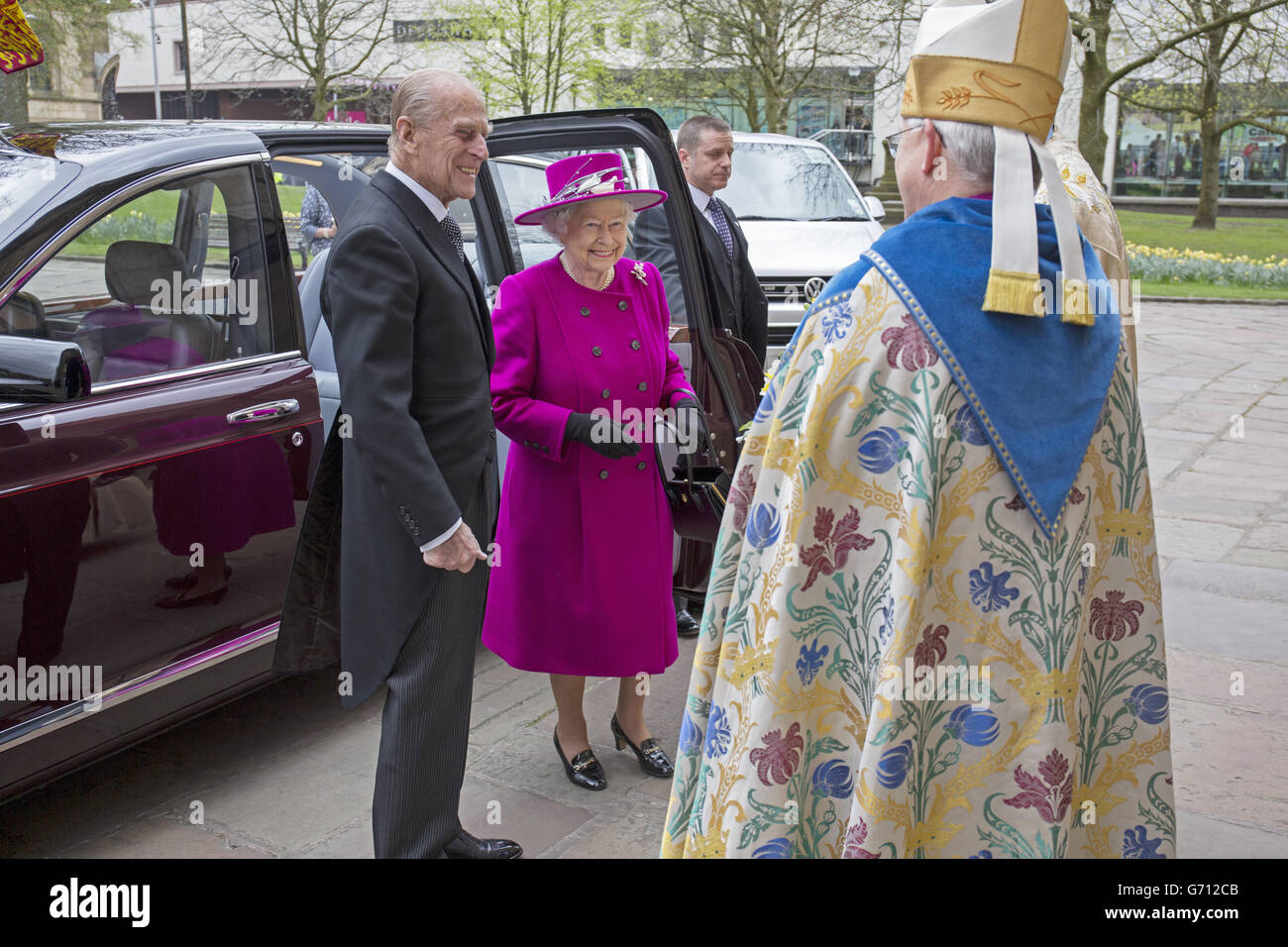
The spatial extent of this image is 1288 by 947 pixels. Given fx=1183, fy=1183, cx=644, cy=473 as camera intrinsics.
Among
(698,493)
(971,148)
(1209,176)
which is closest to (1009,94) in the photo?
(971,148)

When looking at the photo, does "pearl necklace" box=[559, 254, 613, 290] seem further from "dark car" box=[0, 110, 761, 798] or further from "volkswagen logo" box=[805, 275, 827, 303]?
"volkswagen logo" box=[805, 275, 827, 303]

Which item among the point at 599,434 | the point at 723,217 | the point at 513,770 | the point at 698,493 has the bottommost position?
the point at 513,770

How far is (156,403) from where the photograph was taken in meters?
3.32

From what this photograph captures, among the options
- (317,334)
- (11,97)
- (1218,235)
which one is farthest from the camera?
(1218,235)

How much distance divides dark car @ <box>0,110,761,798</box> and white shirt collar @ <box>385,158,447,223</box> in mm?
873

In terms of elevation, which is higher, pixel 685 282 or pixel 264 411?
pixel 685 282

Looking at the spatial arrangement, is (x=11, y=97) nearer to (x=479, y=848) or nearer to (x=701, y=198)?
(x=701, y=198)

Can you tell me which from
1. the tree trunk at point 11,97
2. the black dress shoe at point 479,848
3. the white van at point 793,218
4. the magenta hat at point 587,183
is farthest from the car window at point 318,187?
the tree trunk at point 11,97

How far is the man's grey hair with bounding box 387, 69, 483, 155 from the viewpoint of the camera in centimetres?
279

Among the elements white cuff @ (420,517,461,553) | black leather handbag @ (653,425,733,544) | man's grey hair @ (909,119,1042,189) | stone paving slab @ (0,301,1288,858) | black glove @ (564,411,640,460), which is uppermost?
man's grey hair @ (909,119,1042,189)

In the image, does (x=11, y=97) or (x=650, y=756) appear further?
(x=11, y=97)

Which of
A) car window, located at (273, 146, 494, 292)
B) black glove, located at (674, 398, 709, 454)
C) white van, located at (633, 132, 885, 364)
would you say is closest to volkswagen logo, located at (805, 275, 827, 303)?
white van, located at (633, 132, 885, 364)

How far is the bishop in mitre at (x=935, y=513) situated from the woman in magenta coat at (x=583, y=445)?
1.41 metres

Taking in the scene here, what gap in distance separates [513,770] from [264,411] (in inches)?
55.2
